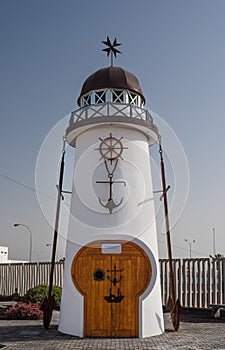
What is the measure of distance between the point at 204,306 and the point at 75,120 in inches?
329

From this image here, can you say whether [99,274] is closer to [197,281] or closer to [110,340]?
[110,340]

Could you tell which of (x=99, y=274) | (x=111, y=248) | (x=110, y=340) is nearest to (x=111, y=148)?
(x=111, y=248)

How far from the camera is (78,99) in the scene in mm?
14820

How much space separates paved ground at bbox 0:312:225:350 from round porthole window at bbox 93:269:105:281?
1.55 metres

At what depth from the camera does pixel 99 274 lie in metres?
13.0

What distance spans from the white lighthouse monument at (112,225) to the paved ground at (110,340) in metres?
0.51

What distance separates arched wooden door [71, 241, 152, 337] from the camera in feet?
41.8

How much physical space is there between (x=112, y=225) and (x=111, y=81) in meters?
4.03

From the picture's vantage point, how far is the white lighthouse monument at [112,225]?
12.8 m

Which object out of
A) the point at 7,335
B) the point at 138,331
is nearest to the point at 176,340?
the point at 138,331

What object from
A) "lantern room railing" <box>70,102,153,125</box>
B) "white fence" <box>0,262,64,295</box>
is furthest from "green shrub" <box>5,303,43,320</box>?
"lantern room railing" <box>70,102,153,125</box>

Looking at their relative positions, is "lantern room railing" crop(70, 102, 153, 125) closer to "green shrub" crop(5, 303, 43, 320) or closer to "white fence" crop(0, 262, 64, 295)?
"green shrub" crop(5, 303, 43, 320)

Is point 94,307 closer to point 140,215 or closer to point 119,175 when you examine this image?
point 140,215

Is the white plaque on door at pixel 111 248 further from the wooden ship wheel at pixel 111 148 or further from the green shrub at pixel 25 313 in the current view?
the green shrub at pixel 25 313
